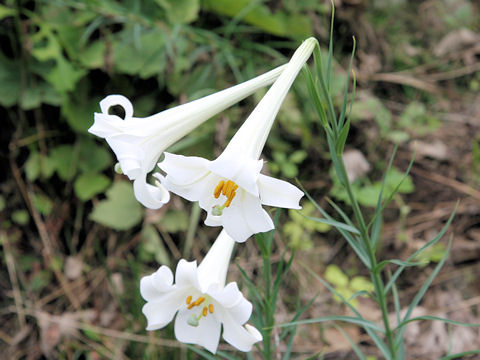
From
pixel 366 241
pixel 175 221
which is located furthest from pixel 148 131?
pixel 175 221

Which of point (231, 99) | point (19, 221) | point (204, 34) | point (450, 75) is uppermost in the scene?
point (450, 75)

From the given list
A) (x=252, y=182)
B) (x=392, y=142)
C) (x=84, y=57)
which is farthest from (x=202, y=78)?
(x=252, y=182)

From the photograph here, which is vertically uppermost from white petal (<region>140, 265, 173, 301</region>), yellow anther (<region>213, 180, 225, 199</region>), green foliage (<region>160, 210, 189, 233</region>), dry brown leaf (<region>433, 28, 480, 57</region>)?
dry brown leaf (<region>433, 28, 480, 57</region>)

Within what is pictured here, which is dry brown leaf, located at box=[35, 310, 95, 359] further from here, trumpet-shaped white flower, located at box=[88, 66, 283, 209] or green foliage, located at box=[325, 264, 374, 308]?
trumpet-shaped white flower, located at box=[88, 66, 283, 209]

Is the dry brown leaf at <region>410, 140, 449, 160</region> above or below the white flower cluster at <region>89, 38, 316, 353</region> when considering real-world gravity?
above

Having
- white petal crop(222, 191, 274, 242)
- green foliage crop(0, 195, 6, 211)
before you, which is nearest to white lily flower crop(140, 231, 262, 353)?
white petal crop(222, 191, 274, 242)

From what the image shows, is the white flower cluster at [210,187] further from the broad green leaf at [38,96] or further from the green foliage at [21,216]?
the green foliage at [21,216]

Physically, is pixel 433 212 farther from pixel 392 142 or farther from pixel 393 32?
pixel 393 32

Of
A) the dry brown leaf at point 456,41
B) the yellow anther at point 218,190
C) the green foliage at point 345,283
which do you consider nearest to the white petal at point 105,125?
the yellow anther at point 218,190

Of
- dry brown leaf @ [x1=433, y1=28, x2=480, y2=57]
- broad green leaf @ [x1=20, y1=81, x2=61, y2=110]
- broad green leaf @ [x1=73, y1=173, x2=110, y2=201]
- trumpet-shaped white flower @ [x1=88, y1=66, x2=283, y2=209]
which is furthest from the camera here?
dry brown leaf @ [x1=433, y1=28, x2=480, y2=57]
